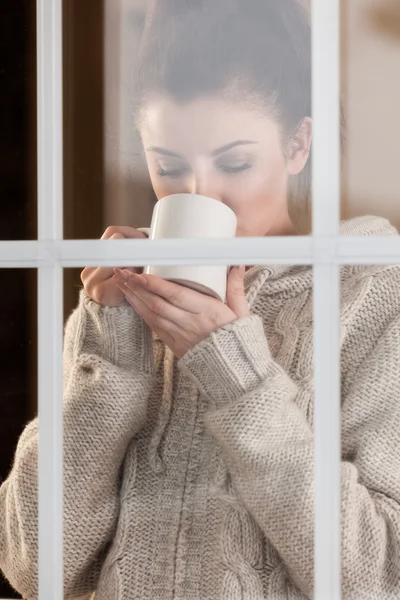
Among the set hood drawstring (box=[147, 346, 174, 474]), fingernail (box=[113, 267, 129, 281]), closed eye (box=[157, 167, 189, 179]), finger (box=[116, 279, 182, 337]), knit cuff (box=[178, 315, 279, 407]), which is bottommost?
hood drawstring (box=[147, 346, 174, 474])

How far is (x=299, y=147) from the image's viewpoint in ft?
2.58

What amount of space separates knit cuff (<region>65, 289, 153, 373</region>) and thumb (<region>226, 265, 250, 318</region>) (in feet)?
0.32

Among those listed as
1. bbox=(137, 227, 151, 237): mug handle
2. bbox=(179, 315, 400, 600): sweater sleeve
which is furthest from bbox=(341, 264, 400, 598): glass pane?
bbox=(137, 227, 151, 237): mug handle

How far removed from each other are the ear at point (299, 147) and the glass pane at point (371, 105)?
0.04 m

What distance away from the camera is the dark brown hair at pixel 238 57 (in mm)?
783

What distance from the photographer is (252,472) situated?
2.53 ft

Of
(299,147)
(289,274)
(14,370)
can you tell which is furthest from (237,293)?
(14,370)

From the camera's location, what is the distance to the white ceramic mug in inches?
31.2

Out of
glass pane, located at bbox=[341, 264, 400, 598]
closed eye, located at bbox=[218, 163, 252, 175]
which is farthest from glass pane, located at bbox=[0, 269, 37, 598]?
glass pane, located at bbox=[341, 264, 400, 598]

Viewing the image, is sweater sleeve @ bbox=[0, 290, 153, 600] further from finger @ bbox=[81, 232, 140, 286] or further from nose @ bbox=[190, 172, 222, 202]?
nose @ bbox=[190, 172, 222, 202]

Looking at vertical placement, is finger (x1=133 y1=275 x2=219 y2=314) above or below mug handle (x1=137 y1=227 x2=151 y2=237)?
below

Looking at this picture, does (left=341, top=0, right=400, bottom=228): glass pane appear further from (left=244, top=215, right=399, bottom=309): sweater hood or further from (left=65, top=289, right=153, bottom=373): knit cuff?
(left=65, top=289, right=153, bottom=373): knit cuff

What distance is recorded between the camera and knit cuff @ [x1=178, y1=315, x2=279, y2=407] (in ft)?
2.55

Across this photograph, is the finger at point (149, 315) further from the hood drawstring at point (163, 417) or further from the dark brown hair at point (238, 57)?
the dark brown hair at point (238, 57)
